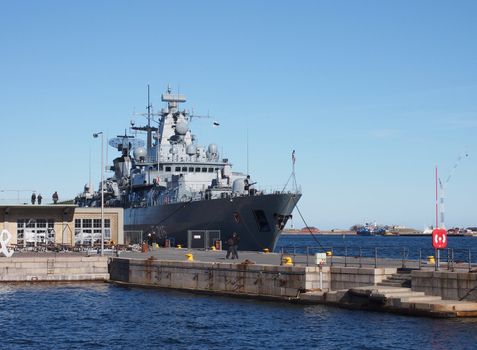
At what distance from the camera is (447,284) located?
114ft

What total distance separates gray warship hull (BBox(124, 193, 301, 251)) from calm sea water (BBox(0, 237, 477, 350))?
70.7 ft

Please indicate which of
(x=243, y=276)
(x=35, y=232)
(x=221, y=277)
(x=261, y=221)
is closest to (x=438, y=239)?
(x=243, y=276)

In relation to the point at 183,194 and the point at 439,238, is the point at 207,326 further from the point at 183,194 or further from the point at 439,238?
the point at 183,194

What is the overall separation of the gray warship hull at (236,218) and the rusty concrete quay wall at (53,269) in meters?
12.7

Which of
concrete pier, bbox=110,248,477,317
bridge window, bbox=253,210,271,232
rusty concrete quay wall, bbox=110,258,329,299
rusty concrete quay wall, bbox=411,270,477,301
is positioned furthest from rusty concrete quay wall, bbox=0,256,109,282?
rusty concrete quay wall, bbox=411,270,477,301

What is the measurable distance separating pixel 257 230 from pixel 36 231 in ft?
56.8

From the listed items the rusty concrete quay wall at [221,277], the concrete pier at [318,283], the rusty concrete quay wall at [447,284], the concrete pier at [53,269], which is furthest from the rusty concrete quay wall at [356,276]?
the concrete pier at [53,269]

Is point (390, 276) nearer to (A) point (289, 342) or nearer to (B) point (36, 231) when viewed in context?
(A) point (289, 342)

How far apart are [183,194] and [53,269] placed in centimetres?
2410

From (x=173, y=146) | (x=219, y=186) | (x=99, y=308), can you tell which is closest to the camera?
(x=99, y=308)

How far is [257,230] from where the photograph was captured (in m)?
66.0

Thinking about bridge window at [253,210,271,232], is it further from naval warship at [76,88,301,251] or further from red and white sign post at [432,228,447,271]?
red and white sign post at [432,228,447,271]

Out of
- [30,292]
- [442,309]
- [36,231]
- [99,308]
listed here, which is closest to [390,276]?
[442,309]

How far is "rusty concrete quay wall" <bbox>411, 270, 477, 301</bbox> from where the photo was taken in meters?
34.0
